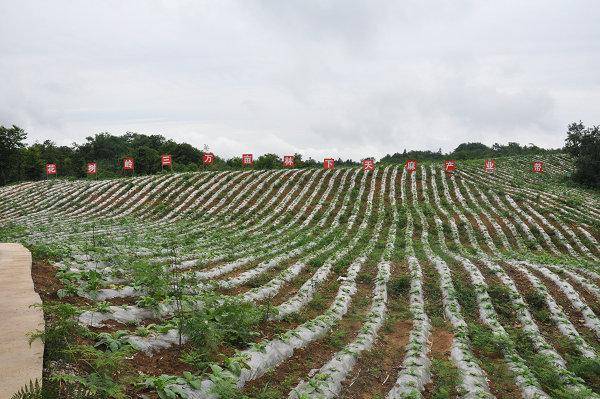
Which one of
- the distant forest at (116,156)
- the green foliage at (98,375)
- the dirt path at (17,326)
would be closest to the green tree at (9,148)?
the distant forest at (116,156)

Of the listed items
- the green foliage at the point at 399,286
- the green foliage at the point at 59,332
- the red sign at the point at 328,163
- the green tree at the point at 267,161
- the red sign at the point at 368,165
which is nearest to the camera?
the green foliage at the point at 59,332

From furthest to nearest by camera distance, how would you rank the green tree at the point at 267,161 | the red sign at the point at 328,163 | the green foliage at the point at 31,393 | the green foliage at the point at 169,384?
the green tree at the point at 267,161, the red sign at the point at 328,163, the green foliage at the point at 169,384, the green foliage at the point at 31,393

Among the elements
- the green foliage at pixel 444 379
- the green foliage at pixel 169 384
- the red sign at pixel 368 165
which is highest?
the red sign at pixel 368 165

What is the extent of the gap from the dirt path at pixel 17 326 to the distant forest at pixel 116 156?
3917 cm

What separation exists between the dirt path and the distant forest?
3917 centimetres

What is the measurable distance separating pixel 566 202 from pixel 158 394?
33858 mm

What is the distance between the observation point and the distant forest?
54.6 m

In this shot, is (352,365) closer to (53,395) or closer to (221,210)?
(53,395)

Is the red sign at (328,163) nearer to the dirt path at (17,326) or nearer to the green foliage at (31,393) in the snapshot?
the dirt path at (17,326)

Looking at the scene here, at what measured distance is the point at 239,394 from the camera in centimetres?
529

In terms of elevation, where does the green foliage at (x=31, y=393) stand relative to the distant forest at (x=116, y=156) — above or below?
below

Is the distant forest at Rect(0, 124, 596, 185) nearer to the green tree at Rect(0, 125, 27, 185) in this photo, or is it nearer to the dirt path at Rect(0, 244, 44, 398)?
the green tree at Rect(0, 125, 27, 185)

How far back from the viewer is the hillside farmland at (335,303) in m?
6.15

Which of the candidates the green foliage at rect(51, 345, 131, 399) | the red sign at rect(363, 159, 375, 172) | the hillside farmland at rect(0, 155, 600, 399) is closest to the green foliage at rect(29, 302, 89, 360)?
the hillside farmland at rect(0, 155, 600, 399)
